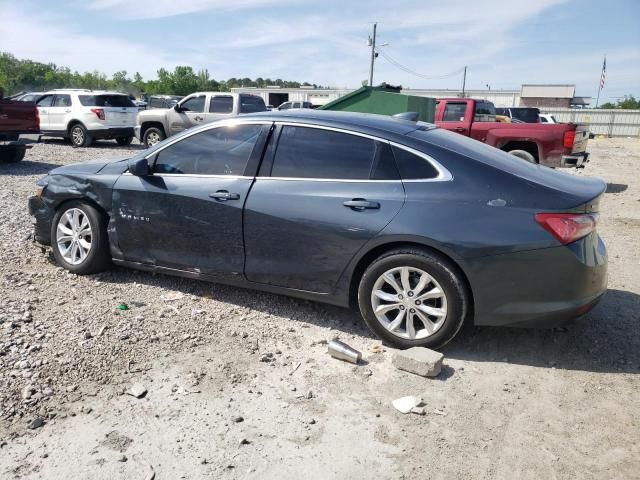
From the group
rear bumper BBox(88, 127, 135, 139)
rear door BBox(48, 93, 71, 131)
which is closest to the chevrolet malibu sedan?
rear bumper BBox(88, 127, 135, 139)

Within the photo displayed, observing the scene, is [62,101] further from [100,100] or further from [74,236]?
[74,236]

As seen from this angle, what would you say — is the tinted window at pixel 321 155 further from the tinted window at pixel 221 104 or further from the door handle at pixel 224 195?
the tinted window at pixel 221 104

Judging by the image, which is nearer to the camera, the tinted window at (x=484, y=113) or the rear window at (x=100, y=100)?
the tinted window at (x=484, y=113)

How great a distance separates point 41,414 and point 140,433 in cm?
62

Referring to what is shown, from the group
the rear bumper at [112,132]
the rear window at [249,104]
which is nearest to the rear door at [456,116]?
the rear window at [249,104]

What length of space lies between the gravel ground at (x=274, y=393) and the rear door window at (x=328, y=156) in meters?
1.22

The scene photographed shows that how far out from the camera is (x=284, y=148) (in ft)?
13.8

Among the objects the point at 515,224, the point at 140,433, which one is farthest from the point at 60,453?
the point at 515,224

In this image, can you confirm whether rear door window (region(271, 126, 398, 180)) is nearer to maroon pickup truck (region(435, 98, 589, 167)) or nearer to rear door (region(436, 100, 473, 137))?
maroon pickup truck (region(435, 98, 589, 167))

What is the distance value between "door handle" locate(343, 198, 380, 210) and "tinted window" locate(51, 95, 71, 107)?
16.0 metres

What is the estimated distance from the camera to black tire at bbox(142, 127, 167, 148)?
16.6 metres

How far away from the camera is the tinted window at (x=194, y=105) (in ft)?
52.7

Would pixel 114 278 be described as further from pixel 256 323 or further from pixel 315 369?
pixel 315 369

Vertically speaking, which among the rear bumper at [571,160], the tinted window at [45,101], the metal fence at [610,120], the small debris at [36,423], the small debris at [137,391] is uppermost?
the metal fence at [610,120]
